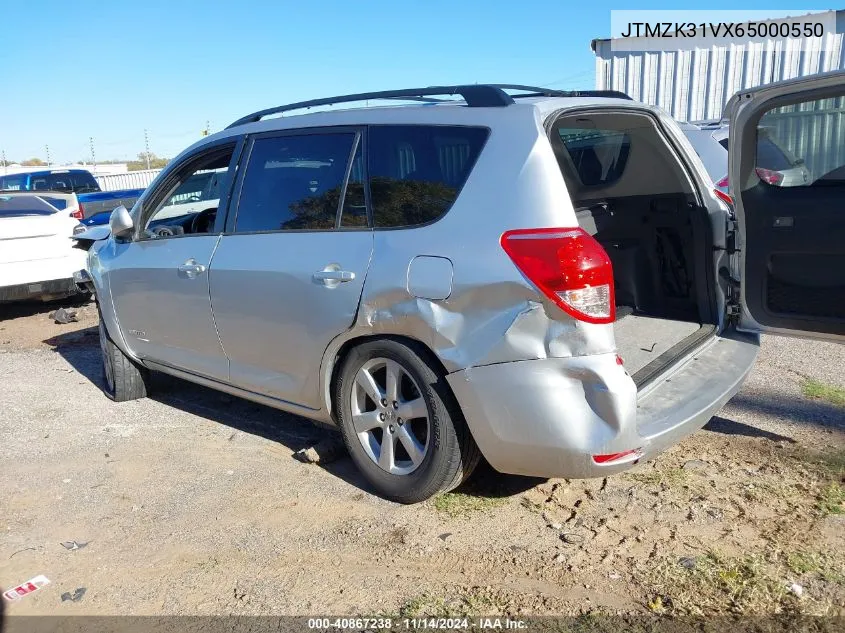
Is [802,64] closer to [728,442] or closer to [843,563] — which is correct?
[728,442]

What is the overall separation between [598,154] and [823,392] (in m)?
2.12

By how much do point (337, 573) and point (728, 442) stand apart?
2316mm

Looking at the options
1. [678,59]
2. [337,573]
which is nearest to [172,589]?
[337,573]

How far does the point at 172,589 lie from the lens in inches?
119

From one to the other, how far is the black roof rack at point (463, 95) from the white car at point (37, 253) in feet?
14.5

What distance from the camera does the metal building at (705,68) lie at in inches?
496

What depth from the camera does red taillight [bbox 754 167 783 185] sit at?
3.96 m

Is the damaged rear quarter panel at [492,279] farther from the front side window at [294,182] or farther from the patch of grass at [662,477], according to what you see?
the patch of grass at [662,477]

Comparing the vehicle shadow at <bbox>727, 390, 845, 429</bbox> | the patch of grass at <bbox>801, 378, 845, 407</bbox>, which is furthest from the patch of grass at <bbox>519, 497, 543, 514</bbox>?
the patch of grass at <bbox>801, 378, 845, 407</bbox>

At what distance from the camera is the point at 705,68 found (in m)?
13.4

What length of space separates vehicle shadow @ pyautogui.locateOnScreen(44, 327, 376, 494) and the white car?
178 cm

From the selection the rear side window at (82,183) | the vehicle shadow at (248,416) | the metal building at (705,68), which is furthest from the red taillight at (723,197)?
the rear side window at (82,183)

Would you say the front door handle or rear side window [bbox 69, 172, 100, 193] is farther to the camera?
rear side window [bbox 69, 172, 100, 193]

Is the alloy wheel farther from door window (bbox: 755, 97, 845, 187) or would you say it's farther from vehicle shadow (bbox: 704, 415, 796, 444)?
door window (bbox: 755, 97, 845, 187)
